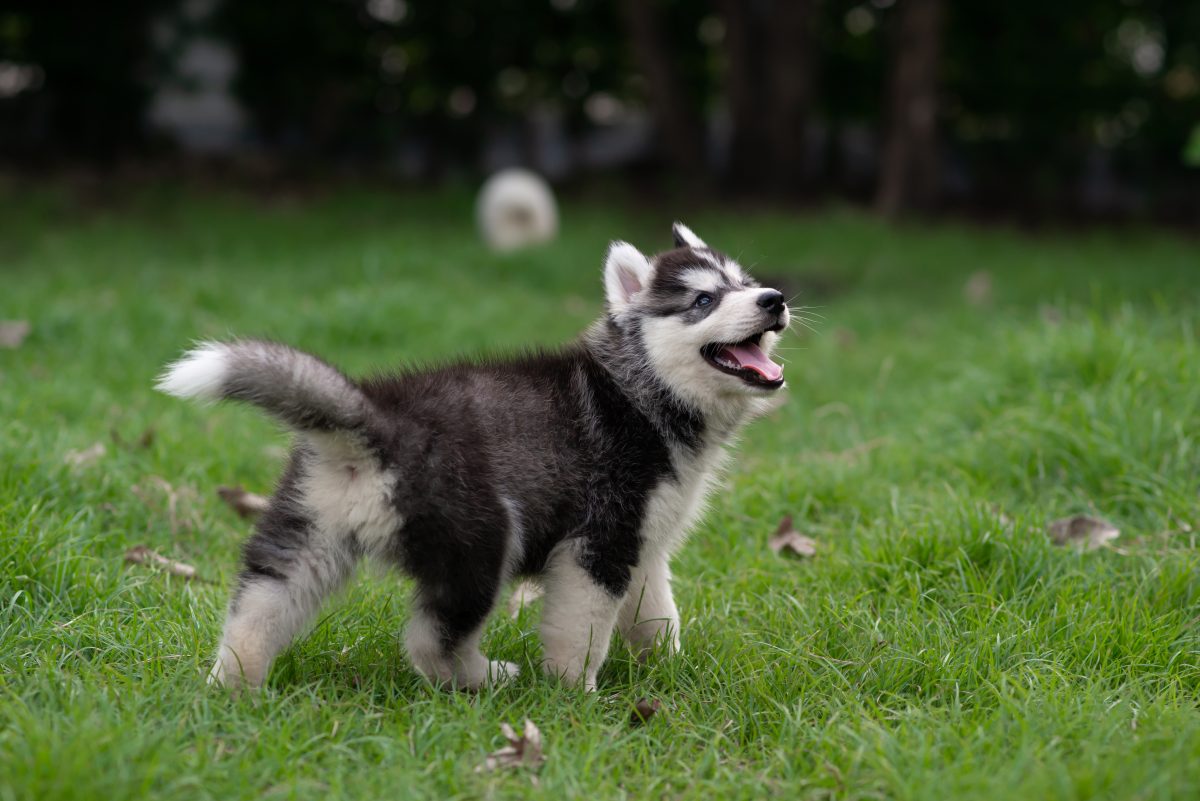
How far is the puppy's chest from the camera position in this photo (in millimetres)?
3779

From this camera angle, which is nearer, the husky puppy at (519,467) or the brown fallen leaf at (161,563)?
the husky puppy at (519,467)

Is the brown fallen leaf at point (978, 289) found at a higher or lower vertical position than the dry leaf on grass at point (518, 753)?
lower

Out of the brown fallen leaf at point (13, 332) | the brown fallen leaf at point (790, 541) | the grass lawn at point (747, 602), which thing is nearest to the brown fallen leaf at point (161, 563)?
the grass lawn at point (747, 602)

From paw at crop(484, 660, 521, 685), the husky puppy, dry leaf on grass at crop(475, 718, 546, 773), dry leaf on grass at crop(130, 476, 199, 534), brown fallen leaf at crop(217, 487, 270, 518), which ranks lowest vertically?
brown fallen leaf at crop(217, 487, 270, 518)

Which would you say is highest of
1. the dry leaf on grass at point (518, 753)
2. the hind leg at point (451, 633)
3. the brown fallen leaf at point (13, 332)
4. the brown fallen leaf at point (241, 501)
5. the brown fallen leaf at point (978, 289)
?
the hind leg at point (451, 633)

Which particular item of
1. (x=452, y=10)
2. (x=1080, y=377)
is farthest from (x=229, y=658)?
(x=452, y=10)

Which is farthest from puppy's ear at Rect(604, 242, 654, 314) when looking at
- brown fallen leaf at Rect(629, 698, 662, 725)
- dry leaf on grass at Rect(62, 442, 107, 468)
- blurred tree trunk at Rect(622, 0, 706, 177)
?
blurred tree trunk at Rect(622, 0, 706, 177)

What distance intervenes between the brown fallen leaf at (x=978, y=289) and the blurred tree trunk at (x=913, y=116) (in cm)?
367

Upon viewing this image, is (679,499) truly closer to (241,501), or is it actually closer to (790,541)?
(790,541)

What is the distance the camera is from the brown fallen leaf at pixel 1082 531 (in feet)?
15.3

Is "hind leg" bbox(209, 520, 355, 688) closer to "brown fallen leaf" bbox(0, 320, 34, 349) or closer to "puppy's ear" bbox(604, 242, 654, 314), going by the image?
"puppy's ear" bbox(604, 242, 654, 314)

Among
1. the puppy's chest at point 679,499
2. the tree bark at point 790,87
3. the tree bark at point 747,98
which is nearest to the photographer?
the puppy's chest at point 679,499

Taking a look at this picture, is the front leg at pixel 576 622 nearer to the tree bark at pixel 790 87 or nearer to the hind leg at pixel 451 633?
the hind leg at pixel 451 633

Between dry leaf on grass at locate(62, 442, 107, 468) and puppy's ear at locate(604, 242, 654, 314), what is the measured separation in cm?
238
